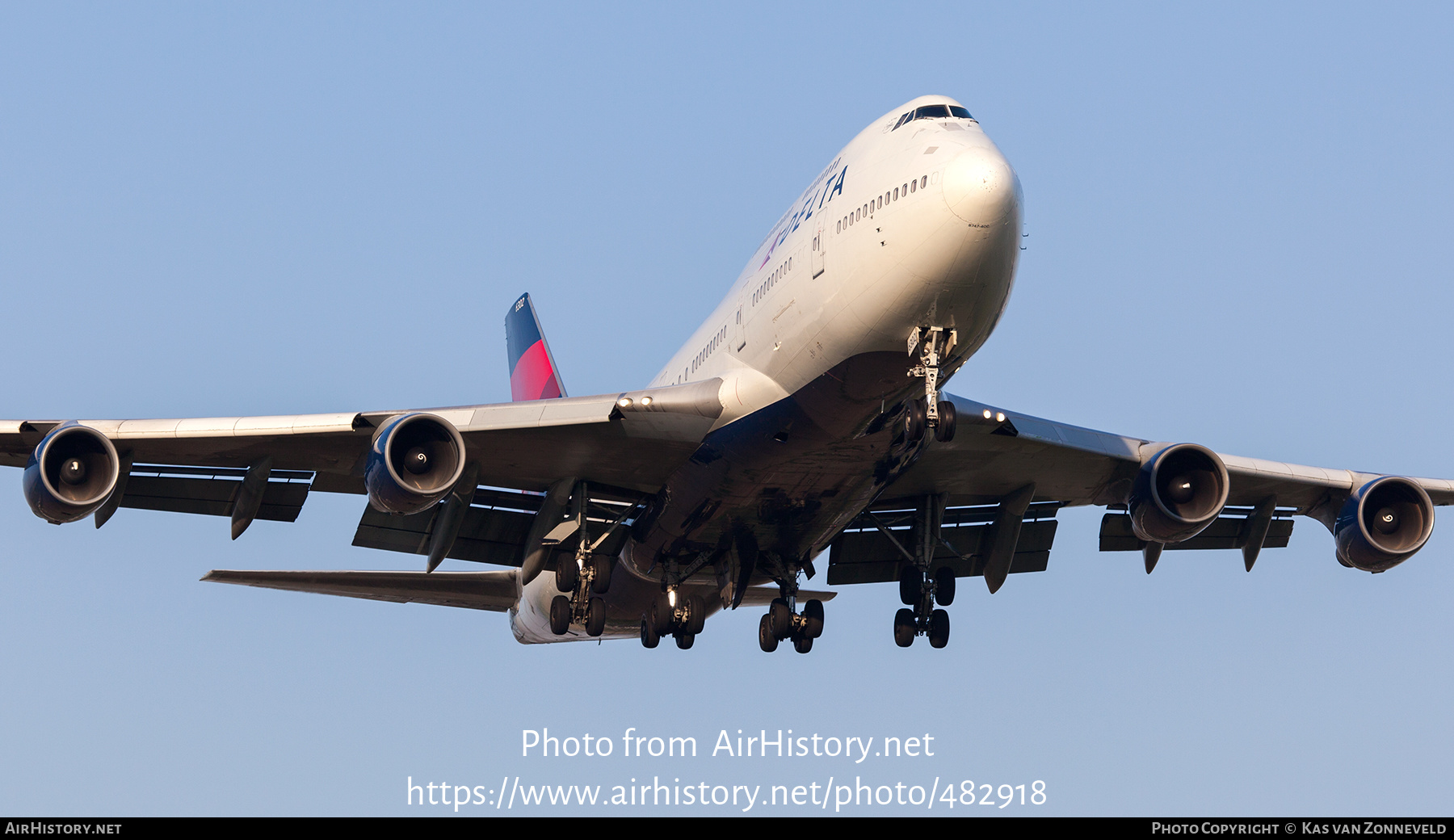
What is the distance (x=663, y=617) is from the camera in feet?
90.1

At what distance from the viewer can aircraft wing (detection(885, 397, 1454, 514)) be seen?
83.5 feet

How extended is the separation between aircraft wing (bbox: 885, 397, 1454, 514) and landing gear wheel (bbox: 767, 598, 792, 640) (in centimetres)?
269

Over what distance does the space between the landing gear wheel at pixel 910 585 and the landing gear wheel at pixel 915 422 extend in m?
7.36

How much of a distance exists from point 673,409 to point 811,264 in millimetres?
3273

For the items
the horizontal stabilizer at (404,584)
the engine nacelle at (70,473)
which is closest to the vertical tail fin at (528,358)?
the horizontal stabilizer at (404,584)

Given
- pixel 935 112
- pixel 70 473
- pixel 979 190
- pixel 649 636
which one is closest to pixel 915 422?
pixel 979 190

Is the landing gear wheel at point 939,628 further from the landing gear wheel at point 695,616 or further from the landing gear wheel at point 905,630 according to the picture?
the landing gear wheel at point 695,616

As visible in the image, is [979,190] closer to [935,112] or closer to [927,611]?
[935,112]

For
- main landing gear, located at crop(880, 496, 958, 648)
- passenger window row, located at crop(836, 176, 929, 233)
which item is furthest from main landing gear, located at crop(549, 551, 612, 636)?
passenger window row, located at crop(836, 176, 929, 233)

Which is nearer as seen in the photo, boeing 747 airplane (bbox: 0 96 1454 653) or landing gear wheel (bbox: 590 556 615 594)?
boeing 747 airplane (bbox: 0 96 1454 653)

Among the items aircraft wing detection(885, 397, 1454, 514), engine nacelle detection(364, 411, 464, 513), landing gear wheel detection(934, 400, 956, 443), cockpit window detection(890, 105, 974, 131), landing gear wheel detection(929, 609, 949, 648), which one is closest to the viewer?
landing gear wheel detection(934, 400, 956, 443)

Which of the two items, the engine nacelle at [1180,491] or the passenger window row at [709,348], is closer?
the passenger window row at [709,348]

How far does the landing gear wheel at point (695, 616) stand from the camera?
27.3 metres

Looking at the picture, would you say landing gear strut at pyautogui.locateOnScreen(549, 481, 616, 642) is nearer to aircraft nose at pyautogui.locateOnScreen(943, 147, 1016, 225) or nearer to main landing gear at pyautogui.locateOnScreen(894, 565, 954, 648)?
main landing gear at pyautogui.locateOnScreen(894, 565, 954, 648)
